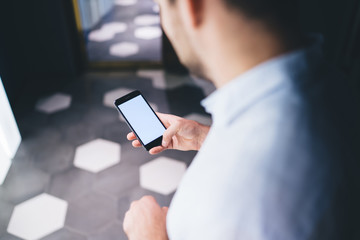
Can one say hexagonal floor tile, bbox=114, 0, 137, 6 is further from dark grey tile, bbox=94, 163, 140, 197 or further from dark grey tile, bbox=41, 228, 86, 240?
dark grey tile, bbox=41, 228, 86, 240

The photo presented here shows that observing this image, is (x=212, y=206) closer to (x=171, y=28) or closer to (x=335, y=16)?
(x=171, y=28)

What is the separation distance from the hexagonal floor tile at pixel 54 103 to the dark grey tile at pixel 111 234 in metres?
1.23

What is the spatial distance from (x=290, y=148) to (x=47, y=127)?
2.17m

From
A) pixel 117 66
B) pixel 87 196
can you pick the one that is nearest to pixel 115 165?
pixel 87 196

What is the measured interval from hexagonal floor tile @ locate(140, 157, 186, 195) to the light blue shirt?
4.49 ft

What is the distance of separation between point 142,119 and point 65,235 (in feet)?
2.67

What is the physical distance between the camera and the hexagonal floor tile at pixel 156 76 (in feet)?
9.07

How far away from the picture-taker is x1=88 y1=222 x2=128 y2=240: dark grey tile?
1.56 m

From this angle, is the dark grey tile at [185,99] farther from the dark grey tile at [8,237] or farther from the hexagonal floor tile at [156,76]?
the dark grey tile at [8,237]

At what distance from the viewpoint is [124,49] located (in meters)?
3.39

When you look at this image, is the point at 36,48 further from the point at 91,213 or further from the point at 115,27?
the point at 91,213

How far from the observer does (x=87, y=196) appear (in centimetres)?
177

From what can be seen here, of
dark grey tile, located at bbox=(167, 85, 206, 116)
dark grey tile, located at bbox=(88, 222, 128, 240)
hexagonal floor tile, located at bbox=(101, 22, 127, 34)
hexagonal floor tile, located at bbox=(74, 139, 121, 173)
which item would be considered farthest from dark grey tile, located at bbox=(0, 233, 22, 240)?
hexagonal floor tile, located at bbox=(101, 22, 127, 34)

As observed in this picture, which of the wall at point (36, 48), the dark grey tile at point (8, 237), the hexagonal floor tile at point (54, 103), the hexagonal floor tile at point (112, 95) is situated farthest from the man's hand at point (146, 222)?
the wall at point (36, 48)
